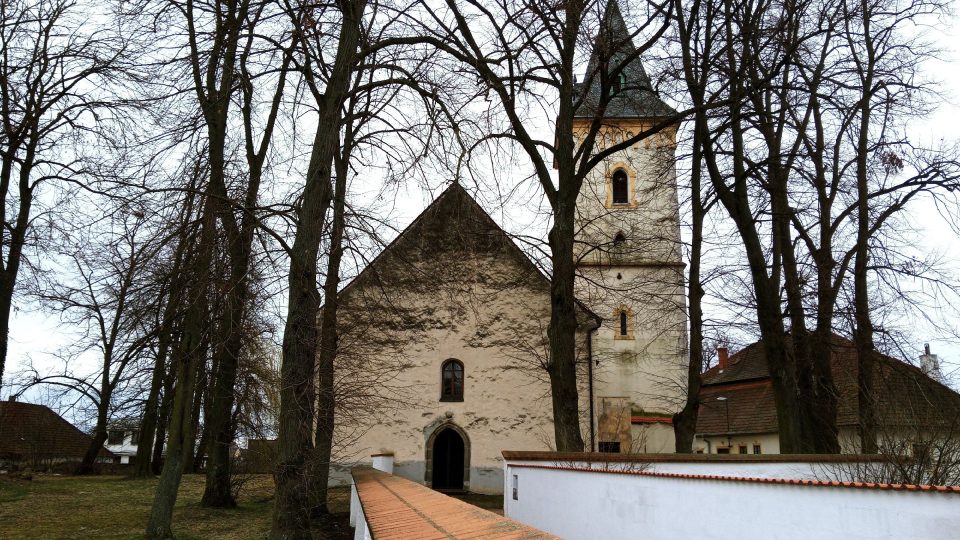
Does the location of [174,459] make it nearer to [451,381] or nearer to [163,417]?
[451,381]

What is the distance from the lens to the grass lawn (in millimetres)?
12078

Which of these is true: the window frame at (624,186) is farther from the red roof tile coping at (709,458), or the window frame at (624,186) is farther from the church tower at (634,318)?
the red roof tile coping at (709,458)

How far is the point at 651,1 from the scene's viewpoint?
Result: 13195 mm

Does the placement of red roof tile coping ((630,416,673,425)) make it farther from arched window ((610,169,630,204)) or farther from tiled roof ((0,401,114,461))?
tiled roof ((0,401,114,461))

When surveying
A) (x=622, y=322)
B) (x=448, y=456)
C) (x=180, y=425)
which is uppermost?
(x=622, y=322)

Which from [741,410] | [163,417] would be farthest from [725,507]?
[741,410]

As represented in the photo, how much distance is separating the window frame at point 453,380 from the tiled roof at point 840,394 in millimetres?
6816

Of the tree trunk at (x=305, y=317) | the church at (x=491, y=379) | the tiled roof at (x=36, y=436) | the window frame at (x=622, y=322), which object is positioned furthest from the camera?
the tiled roof at (x=36, y=436)

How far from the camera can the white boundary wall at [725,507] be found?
14.7ft

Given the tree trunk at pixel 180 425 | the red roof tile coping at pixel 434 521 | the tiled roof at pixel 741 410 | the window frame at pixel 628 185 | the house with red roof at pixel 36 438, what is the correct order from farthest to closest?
the tiled roof at pixel 741 410, the house with red roof at pixel 36 438, the window frame at pixel 628 185, the tree trunk at pixel 180 425, the red roof tile coping at pixel 434 521

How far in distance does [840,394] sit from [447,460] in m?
10.8

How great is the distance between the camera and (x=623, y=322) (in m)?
24.5

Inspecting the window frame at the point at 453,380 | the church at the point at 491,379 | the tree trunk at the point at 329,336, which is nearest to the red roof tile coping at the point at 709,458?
the tree trunk at the point at 329,336

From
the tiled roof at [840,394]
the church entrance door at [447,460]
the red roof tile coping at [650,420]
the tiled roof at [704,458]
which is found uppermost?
the tiled roof at [840,394]
